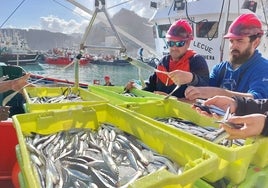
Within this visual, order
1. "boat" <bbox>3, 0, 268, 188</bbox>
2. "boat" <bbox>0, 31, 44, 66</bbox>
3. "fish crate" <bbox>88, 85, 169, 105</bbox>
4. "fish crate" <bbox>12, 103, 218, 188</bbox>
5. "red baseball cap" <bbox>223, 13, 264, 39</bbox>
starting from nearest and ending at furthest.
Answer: "fish crate" <bbox>12, 103, 218, 188</bbox>
"boat" <bbox>3, 0, 268, 188</bbox>
"red baseball cap" <bbox>223, 13, 264, 39</bbox>
"fish crate" <bbox>88, 85, 169, 105</bbox>
"boat" <bbox>0, 31, 44, 66</bbox>

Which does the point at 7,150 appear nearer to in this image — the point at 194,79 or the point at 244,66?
the point at 194,79

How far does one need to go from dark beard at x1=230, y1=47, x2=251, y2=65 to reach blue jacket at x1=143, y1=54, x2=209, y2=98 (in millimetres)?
495

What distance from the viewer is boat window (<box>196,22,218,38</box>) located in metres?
13.0

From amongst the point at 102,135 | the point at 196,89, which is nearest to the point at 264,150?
the point at 196,89

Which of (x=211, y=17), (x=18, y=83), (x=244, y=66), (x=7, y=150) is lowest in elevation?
(x=7, y=150)

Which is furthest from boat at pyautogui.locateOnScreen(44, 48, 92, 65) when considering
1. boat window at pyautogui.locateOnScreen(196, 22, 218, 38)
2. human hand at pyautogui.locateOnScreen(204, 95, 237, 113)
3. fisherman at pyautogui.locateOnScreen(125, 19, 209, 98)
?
human hand at pyautogui.locateOnScreen(204, 95, 237, 113)

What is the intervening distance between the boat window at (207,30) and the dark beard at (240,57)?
391 inches

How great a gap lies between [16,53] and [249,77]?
1545 inches

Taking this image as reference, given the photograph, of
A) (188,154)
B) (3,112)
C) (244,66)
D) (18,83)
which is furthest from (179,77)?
(18,83)

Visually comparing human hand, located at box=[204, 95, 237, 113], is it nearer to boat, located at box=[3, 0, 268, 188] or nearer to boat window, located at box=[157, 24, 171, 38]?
boat, located at box=[3, 0, 268, 188]

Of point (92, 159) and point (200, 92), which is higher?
point (200, 92)

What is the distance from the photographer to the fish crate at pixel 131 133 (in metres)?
1.44

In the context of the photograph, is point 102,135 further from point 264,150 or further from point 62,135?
point 264,150

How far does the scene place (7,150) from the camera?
348 centimetres
